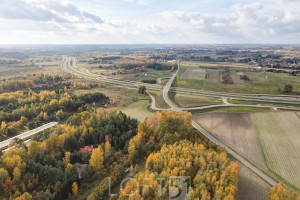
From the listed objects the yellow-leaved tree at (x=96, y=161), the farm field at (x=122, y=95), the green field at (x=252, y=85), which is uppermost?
the green field at (x=252, y=85)

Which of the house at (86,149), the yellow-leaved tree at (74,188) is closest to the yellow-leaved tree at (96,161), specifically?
the yellow-leaved tree at (74,188)

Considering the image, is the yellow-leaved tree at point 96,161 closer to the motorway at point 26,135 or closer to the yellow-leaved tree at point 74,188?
the yellow-leaved tree at point 74,188

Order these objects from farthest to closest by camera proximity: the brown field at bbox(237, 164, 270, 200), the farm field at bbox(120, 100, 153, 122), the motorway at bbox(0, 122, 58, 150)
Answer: the farm field at bbox(120, 100, 153, 122), the motorway at bbox(0, 122, 58, 150), the brown field at bbox(237, 164, 270, 200)

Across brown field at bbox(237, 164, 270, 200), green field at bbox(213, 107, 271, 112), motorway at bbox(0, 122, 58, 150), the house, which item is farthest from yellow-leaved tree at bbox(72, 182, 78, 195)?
green field at bbox(213, 107, 271, 112)

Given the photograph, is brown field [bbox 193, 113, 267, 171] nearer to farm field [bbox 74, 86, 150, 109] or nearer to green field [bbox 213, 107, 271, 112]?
green field [bbox 213, 107, 271, 112]

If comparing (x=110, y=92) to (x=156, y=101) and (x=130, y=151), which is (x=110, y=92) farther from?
(x=130, y=151)

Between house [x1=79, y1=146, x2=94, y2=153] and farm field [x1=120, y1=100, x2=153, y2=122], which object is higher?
farm field [x1=120, y1=100, x2=153, y2=122]
